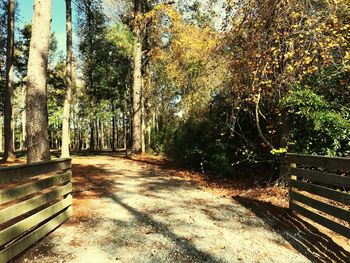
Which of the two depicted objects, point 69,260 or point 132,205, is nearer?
point 69,260

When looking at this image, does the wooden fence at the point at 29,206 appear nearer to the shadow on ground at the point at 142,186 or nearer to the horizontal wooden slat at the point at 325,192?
the shadow on ground at the point at 142,186

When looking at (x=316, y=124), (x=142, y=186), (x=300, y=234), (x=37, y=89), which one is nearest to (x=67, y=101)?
(x=37, y=89)

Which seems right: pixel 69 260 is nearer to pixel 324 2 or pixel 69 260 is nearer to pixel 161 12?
pixel 324 2

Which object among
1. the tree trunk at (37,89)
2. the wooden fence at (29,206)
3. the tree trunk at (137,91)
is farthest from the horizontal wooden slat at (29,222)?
the tree trunk at (137,91)

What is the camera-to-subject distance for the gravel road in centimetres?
505

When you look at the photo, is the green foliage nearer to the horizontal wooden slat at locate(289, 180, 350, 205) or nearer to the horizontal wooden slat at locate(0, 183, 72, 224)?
the horizontal wooden slat at locate(289, 180, 350, 205)

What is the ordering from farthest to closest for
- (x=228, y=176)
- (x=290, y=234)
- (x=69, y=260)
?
(x=228, y=176) < (x=290, y=234) < (x=69, y=260)

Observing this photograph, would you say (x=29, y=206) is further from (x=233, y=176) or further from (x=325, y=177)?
(x=233, y=176)

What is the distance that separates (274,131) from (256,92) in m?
1.33

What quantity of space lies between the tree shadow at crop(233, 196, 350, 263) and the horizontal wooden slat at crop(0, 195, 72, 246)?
3905mm

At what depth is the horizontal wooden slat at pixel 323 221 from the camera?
527 cm

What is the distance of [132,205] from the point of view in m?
7.92

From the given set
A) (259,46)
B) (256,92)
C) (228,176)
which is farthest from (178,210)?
(228,176)

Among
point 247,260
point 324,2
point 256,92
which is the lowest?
point 247,260
